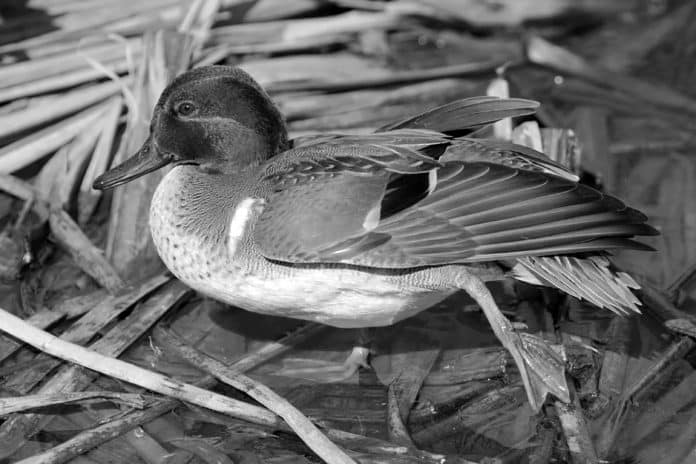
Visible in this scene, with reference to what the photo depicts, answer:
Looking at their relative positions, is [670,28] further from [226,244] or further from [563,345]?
[226,244]

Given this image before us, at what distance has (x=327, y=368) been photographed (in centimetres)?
434

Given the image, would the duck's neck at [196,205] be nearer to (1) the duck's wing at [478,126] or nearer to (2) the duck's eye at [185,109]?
(2) the duck's eye at [185,109]

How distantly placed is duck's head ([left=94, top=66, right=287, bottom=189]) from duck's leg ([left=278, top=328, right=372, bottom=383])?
933mm

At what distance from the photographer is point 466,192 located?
3.69 metres

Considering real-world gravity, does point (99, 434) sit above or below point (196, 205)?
below

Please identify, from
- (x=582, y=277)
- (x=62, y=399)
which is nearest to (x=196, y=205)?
(x=62, y=399)

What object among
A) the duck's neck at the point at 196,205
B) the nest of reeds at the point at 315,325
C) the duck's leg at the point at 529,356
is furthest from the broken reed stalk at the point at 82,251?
the duck's leg at the point at 529,356

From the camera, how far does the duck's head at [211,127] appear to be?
13.3ft

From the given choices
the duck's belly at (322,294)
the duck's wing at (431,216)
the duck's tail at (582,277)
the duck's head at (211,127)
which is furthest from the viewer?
the duck's head at (211,127)

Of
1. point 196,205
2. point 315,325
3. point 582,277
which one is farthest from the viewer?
point 315,325

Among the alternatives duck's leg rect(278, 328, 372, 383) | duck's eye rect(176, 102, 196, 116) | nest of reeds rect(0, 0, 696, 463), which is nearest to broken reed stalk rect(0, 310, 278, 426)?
nest of reeds rect(0, 0, 696, 463)

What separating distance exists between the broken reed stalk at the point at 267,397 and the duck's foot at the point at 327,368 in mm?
316

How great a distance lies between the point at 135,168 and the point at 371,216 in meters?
1.19

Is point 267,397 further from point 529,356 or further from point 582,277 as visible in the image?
point 582,277
